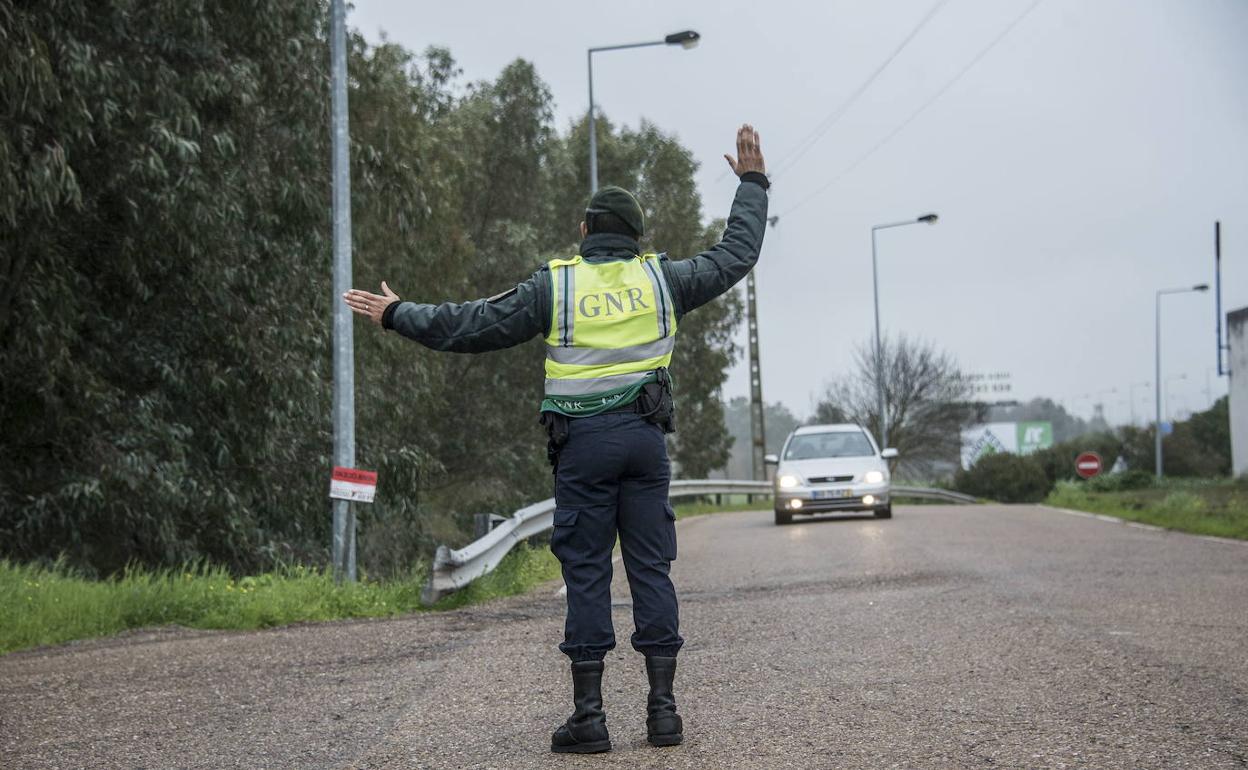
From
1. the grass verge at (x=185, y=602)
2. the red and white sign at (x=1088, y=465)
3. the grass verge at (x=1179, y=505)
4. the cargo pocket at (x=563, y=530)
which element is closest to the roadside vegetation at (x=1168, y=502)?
the grass verge at (x=1179, y=505)

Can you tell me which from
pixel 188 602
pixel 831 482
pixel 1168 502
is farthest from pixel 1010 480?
pixel 188 602

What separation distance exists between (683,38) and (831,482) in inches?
375

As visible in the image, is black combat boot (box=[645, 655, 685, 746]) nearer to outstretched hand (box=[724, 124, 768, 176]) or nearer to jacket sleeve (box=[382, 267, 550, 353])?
jacket sleeve (box=[382, 267, 550, 353])

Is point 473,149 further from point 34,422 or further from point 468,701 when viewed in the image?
point 468,701

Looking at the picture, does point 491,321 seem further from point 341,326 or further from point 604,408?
point 341,326

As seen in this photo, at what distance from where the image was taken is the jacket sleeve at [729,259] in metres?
4.98

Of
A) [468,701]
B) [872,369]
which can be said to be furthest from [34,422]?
[872,369]

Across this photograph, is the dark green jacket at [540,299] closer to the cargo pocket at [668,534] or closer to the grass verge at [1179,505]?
the cargo pocket at [668,534]

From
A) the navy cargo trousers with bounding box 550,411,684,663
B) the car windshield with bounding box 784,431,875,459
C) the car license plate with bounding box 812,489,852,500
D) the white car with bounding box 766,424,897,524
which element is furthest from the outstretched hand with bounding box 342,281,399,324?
the car windshield with bounding box 784,431,875,459

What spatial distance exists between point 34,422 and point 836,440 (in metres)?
12.2

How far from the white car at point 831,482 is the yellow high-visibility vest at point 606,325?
15.6m

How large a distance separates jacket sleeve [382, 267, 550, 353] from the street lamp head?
21.6 meters

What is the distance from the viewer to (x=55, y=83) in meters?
11.0

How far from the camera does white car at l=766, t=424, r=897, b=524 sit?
20.4 meters
